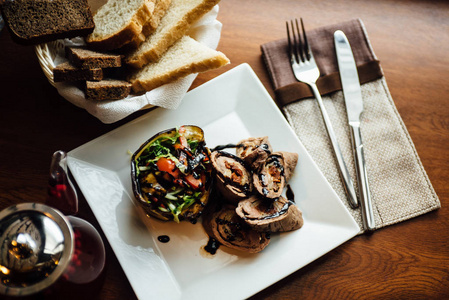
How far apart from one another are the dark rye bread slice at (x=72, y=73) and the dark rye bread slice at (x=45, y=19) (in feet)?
0.49

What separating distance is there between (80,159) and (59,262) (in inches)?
25.5

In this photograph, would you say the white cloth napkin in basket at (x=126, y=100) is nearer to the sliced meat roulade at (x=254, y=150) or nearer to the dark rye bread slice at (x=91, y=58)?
the dark rye bread slice at (x=91, y=58)

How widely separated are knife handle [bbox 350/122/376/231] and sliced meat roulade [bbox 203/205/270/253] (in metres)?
0.50

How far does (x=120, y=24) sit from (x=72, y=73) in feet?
1.05

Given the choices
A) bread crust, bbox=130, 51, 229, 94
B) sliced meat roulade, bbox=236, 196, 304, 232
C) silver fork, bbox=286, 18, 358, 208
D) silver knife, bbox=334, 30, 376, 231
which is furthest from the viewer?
silver fork, bbox=286, 18, 358, 208

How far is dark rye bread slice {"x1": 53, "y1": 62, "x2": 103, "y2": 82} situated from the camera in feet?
4.99

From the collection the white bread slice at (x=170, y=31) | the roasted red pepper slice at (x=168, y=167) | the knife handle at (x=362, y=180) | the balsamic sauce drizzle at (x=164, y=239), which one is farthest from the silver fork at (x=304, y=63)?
the balsamic sauce drizzle at (x=164, y=239)

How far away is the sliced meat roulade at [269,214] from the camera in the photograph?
1.50 meters

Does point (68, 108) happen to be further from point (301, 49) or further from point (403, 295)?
point (403, 295)

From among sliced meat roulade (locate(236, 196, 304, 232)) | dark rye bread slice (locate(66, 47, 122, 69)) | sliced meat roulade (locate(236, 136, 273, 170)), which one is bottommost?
sliced meat roulade (locate(236, 196, 304, 232))

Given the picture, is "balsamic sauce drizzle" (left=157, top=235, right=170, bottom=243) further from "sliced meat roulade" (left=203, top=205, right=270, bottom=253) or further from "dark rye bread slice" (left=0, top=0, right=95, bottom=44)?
"dark rye bread slice" (left=0, top=0, right=95, bottom=44)

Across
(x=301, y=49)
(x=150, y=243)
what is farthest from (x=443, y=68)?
(x=150, y=243)

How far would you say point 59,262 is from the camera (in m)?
1.09

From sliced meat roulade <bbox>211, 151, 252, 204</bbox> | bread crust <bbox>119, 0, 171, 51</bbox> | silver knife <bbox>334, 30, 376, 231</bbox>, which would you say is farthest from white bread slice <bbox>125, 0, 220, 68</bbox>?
silver knife <bbox>334, 30, 376, 231</bbox>
